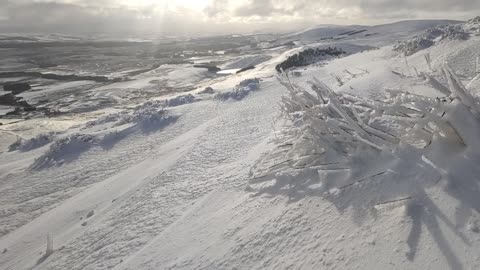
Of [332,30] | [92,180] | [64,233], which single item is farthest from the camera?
[332,30]

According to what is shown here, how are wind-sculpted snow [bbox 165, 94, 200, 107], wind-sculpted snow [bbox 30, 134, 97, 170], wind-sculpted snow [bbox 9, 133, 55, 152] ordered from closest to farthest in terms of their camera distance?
1. wind-sculpted snow [bbox 30, 134, 97, 170]
2. wind-sculpted snow [bbox 9, 133, 55, 152]
3. wind-sculpted snow [bbox 165, 94, 200, 107]

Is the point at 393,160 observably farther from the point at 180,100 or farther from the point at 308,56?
the point at 308,56

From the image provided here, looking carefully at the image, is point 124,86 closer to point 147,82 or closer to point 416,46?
point 147,82

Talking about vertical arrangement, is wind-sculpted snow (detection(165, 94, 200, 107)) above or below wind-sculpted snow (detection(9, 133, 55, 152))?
above

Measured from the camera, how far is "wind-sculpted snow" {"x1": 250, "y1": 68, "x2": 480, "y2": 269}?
1773mm

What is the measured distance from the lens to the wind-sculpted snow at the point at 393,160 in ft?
5.82

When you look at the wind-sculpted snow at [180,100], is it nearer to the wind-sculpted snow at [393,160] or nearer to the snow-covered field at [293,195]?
the snow-covered field at [293,195]

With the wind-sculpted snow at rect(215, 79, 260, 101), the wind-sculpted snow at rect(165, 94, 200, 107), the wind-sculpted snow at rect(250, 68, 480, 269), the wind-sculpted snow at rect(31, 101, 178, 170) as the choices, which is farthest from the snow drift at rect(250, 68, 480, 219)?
the wind-sculpted snow at rect(165, 94, 200, 107)

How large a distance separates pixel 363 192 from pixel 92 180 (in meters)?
4.03

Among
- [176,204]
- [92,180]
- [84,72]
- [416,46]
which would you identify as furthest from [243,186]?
[84,72]

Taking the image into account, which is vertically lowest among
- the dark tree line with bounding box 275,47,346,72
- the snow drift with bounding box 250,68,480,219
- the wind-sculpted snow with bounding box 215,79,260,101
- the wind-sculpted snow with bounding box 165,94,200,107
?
the wind-sculpted snow with bounding box 165,94,200,107

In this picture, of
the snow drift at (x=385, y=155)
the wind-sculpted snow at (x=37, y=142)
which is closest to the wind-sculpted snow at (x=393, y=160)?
the snow drift at (x=385, y=155)

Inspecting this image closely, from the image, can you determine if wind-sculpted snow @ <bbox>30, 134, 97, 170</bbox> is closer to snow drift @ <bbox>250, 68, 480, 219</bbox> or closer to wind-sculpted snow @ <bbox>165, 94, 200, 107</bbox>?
wind-sculpted snow @ <bbox>165, 94, 200, 107</bbox>

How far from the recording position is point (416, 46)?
27.5ft
